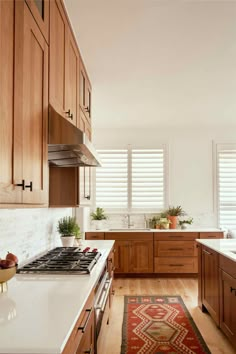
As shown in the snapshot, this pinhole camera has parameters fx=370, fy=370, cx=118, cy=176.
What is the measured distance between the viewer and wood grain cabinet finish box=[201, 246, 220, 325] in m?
3.59

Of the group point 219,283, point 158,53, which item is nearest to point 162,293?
point 219,283

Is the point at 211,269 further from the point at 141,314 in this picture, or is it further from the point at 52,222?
the point at 52,222

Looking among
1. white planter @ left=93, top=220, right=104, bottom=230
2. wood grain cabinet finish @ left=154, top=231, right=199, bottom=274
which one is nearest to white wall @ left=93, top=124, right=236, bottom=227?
wood grain cabinet finish @ left=154, top=231, right=199, bottom=274

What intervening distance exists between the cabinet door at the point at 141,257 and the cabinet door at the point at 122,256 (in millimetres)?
67

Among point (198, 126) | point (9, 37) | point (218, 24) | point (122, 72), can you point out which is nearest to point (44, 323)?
point (9, 37)

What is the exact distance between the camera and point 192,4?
2602 mm

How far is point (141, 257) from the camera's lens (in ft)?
20.2

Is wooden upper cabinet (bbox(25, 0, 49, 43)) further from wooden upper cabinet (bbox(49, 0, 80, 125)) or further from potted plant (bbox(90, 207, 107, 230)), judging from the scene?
potted plant (bbox(90, 207, 107, 230))

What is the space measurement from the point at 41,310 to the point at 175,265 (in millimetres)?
4837

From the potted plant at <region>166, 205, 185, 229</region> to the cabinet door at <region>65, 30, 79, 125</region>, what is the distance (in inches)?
146

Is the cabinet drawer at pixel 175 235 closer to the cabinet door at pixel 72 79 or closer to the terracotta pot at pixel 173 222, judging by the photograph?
the terracotta pot at pixel 173 222

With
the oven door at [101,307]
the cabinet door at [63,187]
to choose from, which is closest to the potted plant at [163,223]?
the cabinet door at [63,187]

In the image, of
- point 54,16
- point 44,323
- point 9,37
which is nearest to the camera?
point 44,323

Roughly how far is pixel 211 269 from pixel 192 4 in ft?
8.29
